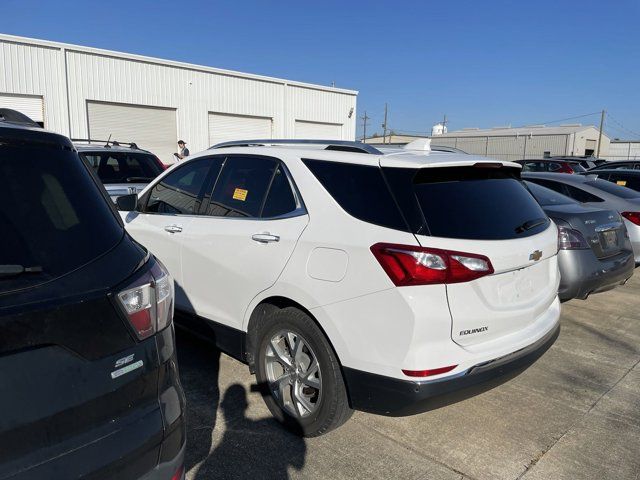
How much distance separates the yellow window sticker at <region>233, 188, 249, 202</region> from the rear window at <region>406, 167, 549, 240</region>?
1.28 meters

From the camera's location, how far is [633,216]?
6.28 meters

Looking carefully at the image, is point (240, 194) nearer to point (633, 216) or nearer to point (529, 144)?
point (633, 216)

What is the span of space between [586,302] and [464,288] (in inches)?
169

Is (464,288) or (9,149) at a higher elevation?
(9,149)

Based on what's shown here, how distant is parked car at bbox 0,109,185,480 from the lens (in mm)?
1388

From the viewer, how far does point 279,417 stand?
312 cm

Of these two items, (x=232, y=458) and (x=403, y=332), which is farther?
(x=232, y=458)

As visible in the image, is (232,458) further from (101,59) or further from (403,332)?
(101,59)

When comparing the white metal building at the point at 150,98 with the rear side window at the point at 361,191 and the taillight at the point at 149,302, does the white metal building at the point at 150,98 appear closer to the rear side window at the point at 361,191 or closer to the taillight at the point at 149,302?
the rear side window at the point at 361,191

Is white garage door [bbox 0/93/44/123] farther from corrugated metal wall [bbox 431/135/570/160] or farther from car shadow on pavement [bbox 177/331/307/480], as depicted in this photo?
corrugated metal wall [bbox 431/135/570/160]

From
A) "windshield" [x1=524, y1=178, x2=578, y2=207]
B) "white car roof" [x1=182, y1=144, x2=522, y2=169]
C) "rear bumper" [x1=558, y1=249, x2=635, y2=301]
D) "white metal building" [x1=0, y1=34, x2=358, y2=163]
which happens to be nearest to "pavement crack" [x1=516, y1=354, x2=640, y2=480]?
"rear bumper" [x1=558, y1=249, x2=635, y2=301]

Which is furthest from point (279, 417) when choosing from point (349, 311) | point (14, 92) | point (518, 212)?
point (14, 92)

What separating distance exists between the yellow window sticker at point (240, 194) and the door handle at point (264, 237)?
0.39 metres

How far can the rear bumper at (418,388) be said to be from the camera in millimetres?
2457
